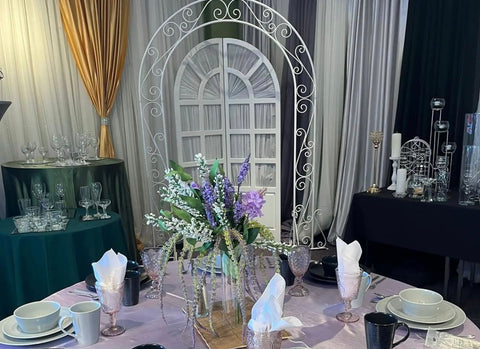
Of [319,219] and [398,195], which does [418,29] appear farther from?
[319,219]

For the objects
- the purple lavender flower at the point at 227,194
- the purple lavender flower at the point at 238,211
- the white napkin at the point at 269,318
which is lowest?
the white napkin at the point at 269,318

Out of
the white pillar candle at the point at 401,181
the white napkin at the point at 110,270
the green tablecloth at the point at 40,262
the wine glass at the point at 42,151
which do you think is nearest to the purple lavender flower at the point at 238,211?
the white napkin at the point at 110,270

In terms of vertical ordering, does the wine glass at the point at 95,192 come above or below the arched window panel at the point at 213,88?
below

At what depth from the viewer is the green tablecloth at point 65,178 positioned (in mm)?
2725

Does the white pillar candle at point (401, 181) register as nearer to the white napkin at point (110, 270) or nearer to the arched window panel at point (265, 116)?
the arched window panel at point (265, 116)

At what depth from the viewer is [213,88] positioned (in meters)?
3.73

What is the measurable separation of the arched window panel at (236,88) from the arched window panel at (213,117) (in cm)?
18

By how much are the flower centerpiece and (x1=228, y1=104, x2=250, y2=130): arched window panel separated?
265cm

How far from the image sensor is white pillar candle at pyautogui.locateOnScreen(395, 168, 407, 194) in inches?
108

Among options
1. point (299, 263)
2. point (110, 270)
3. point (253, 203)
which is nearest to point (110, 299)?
point (110, 270)

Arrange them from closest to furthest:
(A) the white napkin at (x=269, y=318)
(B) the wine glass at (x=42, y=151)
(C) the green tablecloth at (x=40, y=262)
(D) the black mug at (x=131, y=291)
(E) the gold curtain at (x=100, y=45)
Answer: (A) the white napkin at (x=269, y=318), (D) the black mug at (x=131, y=291), (C) the green tablecloth at (x=40, y=262), (B) the wine glass at (x=42, y=151), (E) the gold curtain at (x=100, y=45)

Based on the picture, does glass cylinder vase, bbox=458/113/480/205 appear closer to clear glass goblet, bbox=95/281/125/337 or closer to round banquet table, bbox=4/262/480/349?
round banquet table, bbox=4/262/480/349

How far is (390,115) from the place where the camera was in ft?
11.7

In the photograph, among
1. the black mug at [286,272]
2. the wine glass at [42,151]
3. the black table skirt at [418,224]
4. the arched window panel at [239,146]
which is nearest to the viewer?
the black mug at [286,272]
